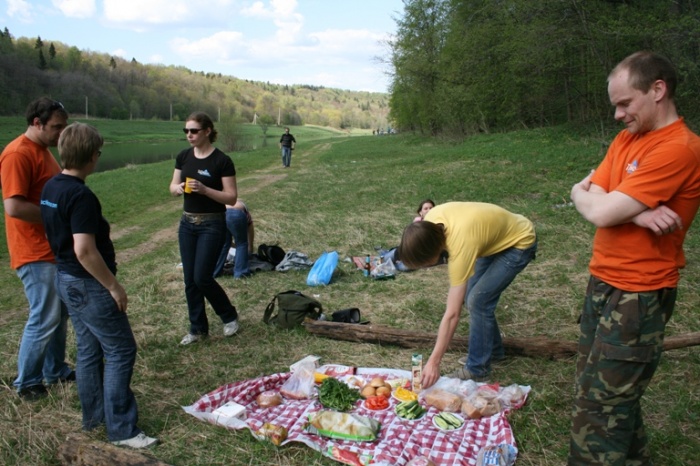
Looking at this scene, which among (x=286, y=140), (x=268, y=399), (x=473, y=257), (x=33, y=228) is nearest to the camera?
(x=473, y=257)

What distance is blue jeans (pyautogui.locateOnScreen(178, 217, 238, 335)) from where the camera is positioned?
4.66 m

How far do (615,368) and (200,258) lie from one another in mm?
3468

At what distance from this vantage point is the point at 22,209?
350 centimetres

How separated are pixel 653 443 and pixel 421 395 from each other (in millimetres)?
1444

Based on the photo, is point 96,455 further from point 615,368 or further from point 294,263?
point 294,263

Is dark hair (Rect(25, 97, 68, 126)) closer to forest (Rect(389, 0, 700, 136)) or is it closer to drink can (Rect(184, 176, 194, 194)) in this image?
drink can (Rect(184, 176, 194, 194))

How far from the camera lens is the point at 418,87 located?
33531mm

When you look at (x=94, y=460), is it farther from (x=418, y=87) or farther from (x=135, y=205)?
(x=418, y=87)

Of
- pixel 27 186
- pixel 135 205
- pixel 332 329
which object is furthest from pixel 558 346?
pixel 135 205

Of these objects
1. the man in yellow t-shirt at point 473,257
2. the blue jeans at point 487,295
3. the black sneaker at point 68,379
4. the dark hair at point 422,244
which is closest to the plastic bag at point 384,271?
the man in yellow t-shirt at point 473,257

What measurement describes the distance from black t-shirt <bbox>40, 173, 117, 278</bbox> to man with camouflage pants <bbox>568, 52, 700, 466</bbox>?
258 centimetres

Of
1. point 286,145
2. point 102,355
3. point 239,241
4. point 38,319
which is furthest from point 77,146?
point 286,145

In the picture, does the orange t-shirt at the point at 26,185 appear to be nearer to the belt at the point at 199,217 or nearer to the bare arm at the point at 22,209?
the bare arm at the point at 22,209

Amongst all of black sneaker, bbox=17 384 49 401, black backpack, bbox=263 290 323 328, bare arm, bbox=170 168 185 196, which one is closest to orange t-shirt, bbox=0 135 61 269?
black sneaker, bbox=17 384 49 401
